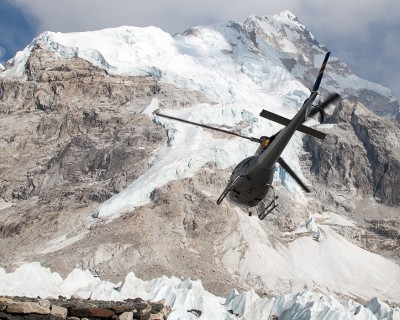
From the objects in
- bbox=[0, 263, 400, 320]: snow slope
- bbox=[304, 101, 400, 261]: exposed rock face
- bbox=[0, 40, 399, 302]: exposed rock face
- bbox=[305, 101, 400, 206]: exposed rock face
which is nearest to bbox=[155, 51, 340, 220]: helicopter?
bbox=[0, 263, 400, 320]: snow slope

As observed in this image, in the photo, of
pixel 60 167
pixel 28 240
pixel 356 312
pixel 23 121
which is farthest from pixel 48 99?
pixel 356 312

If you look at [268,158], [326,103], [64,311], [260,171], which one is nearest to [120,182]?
[260,171]

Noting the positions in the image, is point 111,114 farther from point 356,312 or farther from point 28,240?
point 356,312

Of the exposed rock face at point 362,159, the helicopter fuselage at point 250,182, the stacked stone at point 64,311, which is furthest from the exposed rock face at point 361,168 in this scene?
the stacked stone at point 64,311

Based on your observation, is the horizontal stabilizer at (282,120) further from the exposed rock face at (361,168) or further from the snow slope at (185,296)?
the exposed rock face at (361,168)

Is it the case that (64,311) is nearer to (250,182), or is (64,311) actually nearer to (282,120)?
(250,182)

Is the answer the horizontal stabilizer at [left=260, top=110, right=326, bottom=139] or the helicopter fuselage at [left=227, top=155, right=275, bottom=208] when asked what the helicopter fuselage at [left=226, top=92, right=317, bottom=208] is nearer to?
the helicopter fuselage at [left=227, top=155, right=275, bottom=208]
